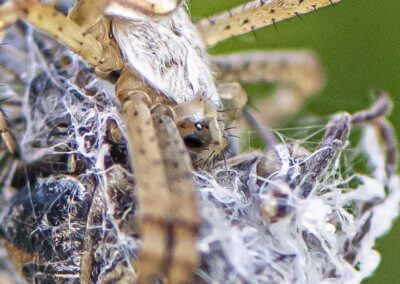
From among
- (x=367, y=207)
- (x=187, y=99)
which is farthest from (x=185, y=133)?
(x=367, y=207)

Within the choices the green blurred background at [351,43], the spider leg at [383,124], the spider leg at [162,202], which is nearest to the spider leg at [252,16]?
the spider leg at [383,124]

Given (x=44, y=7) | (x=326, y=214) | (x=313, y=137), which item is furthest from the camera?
(x=313, y=137)

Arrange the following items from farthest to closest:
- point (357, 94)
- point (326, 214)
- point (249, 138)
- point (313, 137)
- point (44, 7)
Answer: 1. point (357, 94)
2. point (313, 137)
3. point (249, 138)
4. point (326, 214)
5. point (44, 7)

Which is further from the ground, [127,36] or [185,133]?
[127,36]

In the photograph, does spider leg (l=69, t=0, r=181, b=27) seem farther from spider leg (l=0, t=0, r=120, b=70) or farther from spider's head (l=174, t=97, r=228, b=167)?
spider's head (l=174, t=97, r=228, b=167)

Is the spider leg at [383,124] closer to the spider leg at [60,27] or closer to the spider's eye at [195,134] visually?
the spider's eye at [195,134]

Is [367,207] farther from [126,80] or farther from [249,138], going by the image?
[126,80]

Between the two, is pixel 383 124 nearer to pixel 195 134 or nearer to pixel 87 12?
pixel 195 134
